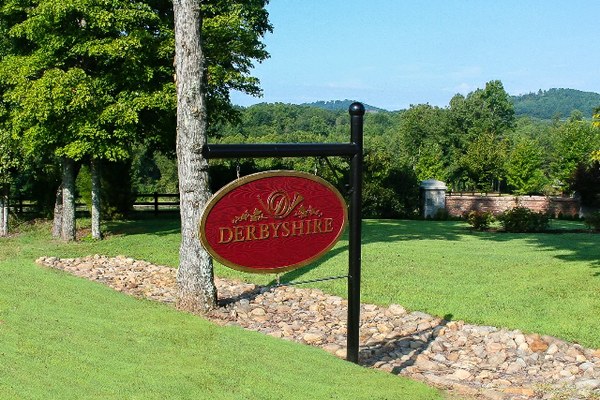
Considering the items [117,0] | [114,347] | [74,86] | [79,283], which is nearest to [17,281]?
[79,283]

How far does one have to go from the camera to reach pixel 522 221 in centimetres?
2188

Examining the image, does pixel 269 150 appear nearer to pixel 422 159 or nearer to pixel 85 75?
pixel 85 75

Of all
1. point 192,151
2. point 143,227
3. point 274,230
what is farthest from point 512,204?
point 274,230

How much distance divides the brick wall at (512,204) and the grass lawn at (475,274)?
52.5 ft

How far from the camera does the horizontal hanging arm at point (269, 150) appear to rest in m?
5.68

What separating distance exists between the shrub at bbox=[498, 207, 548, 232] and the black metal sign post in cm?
1639

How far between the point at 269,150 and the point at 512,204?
32606 millimetres

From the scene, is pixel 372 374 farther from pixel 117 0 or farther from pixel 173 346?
pixel 117 0

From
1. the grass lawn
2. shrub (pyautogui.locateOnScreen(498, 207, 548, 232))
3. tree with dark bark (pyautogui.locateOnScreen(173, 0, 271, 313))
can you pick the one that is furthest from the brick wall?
tree with dark bark (pyautogui.locateOnScreen(173, 0, 271, 313))

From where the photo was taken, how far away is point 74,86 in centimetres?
1653

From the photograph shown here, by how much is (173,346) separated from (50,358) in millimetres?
1333

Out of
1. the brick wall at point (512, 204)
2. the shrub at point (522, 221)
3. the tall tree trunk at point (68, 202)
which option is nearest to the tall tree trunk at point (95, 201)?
the tall tree trunk at point (68, 202)

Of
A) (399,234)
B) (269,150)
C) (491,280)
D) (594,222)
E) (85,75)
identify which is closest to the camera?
(269,150)

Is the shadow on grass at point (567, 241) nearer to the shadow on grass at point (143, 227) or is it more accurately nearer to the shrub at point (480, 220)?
the shrub at point (480, 220)
